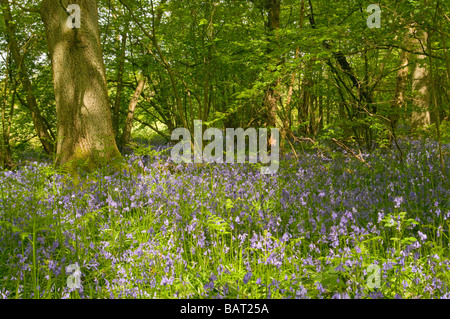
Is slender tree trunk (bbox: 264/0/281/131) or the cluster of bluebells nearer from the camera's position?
the cluster of bluebells

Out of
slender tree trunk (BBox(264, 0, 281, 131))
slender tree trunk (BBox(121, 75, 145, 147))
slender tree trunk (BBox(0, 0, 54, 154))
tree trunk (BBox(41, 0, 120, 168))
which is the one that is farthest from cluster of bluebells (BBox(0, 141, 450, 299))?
slender tree trunk (BBox(121, 75, 145, 147))

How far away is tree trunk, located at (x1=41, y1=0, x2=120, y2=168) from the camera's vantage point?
5.21 m

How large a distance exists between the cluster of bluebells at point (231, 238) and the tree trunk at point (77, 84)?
521 millimetres

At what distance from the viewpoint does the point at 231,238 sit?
2820mm

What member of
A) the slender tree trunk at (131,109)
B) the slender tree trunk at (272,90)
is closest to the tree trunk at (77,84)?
the slender tree trunk at (272,90)

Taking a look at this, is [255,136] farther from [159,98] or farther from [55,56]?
[55,56]

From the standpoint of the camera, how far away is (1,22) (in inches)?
345

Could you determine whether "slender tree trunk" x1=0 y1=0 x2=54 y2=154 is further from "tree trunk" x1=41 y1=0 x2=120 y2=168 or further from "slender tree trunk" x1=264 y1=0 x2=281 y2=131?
"slender tree trunk" x1=264 y1=0 x2=281 y2=131

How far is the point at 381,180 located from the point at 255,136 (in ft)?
14.1

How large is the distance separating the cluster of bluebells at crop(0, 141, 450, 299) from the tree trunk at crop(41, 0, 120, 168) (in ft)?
1.71

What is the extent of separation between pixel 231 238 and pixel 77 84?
383 cm

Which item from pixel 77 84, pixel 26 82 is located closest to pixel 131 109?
pixel 26 82

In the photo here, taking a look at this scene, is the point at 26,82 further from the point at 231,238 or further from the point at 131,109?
the point at 231,238

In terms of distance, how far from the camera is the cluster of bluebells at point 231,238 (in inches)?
90.4
